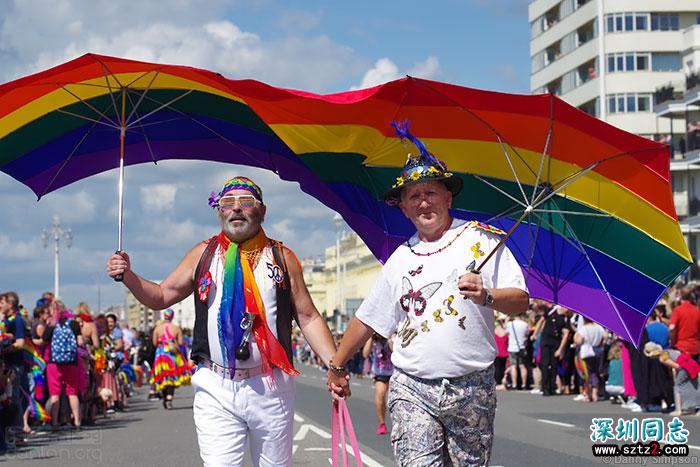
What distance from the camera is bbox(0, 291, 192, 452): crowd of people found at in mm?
15797

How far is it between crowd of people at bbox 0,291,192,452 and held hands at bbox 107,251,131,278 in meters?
8.21

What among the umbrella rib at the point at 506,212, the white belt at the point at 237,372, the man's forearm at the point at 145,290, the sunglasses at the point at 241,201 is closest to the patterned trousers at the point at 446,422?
the white belt at the point at 237,372

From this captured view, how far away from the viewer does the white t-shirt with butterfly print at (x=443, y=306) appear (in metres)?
6.24

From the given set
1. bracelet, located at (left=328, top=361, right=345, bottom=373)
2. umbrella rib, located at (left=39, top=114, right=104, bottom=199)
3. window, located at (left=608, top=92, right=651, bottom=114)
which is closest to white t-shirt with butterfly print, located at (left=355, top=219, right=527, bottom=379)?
bracelet, located at (left=328, top=361, right=345, bottom=373)

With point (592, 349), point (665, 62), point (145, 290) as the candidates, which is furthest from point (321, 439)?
point (665, 62)

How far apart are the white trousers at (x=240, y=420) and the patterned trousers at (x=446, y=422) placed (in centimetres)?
81

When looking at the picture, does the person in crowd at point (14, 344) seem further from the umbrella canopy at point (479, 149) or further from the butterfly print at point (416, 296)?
the butterfly print at point (416, 296)

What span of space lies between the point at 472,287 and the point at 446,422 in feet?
2.31

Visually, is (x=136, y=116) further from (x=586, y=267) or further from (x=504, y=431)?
(x=504, y=431)

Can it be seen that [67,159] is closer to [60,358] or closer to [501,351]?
[60,358]

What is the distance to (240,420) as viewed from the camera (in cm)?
680

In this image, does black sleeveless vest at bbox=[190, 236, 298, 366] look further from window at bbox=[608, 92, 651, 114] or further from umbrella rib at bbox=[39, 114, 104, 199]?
window at bbox=[608, 92, 651, 114]

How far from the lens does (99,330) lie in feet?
71.6

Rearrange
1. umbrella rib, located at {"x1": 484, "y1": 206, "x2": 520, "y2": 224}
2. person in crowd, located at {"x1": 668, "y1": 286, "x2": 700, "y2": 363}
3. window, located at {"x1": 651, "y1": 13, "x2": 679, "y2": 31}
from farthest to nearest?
1. window, located at {"x1": 651, "y1": 13, "x2": 679, "y2": 31}
2. person in crowd, located at {"x1": 668, "y1": 286, "x2": 700, "y2": 363}
3. umbrella rib, located at {"x1": 484, "y1": 206, "x2": 520, "y2": 224}
